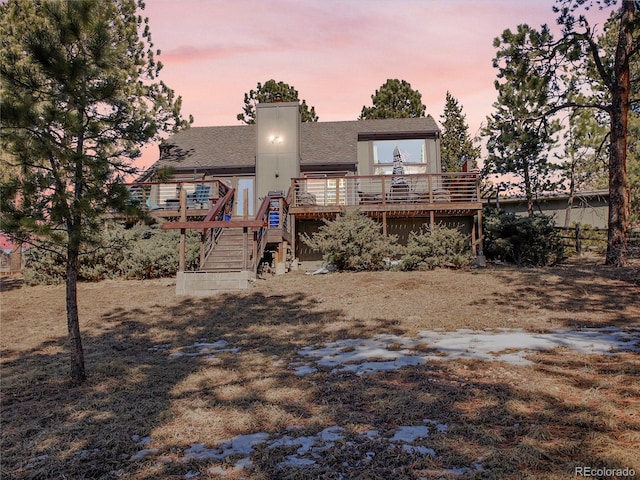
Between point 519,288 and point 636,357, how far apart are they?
4738 mm

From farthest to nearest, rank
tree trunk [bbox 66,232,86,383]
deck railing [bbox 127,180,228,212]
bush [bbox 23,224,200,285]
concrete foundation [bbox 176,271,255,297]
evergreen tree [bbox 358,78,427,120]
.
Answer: evergreen tree [bbox 358,78,427,120] < deck railing [bbox 127,180,228,212] < bush [bbox 23,224,200,285] < concrete foundation [bbox 176,271,255,297] < tree trunk [bbox 66,232,86,383]

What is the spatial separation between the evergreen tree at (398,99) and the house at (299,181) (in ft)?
→ 49.5

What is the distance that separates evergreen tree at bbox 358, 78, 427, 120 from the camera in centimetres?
3619

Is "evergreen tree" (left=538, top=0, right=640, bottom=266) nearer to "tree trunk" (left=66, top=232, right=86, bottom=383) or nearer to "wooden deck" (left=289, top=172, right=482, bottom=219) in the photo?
"wooden deck" (left=289, top=172, right=482, bottom=219)

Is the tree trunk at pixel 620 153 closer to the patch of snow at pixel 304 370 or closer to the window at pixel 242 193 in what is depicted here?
the patch of snow at pixel 304 370

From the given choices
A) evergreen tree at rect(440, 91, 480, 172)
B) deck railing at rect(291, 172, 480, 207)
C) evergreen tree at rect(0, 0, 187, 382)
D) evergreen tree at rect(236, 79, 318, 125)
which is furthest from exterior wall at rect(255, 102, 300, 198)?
evergreen tree at rect(440, 91, 480, 172)

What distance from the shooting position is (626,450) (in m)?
2.67

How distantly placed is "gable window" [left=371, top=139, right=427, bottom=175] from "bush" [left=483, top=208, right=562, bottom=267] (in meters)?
5.23

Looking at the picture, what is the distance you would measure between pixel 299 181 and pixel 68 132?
13.3m

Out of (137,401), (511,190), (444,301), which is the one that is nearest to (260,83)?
(511,190)

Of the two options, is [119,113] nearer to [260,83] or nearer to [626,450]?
[626,450]

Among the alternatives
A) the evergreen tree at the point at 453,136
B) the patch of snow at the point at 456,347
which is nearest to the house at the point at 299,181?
the patch of snow at the point at 456,347

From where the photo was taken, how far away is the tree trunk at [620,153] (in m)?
11.6

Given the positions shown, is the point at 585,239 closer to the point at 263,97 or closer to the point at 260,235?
the point at 260,235
